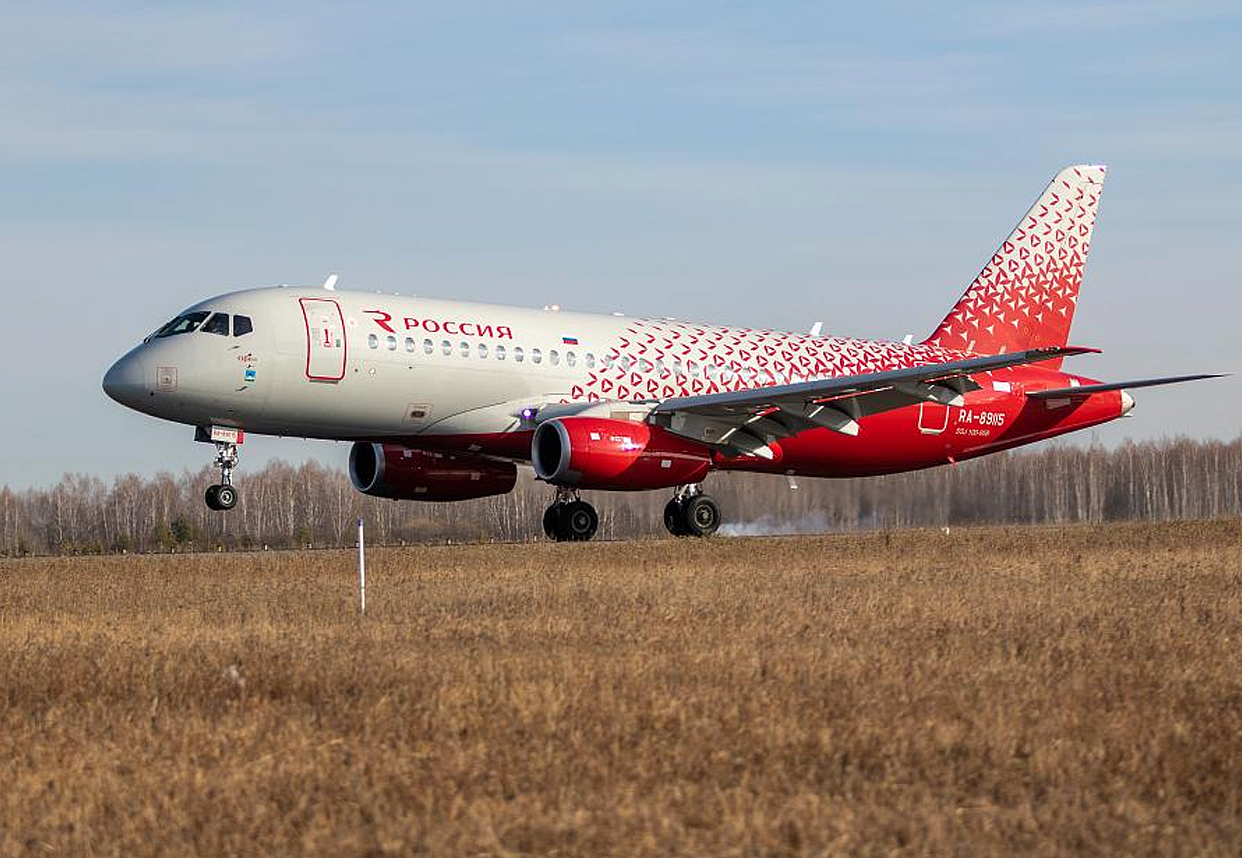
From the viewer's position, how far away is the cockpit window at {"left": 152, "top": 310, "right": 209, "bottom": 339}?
32.8 metres

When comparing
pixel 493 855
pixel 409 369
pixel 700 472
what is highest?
pixel 409 369

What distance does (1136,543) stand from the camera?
3028 cm

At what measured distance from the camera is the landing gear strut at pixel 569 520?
37312 millimetres

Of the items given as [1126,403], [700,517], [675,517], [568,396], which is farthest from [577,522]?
[1126,403]

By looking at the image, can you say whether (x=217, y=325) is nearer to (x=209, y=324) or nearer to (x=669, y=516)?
(x=209, y=324)

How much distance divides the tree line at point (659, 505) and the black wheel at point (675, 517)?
3451 mm

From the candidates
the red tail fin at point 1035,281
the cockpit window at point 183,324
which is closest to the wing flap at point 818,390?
the red tail fin at point 1035,281

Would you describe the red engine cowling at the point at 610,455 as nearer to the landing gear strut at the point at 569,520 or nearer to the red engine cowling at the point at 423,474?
the landing gear strut at the point at 569,520

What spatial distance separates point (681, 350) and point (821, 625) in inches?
852

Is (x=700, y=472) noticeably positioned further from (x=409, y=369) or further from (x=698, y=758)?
(x=698, y=758)

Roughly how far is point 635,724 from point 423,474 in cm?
2659

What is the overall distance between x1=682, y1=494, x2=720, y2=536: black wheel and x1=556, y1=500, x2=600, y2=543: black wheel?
200 centimetres

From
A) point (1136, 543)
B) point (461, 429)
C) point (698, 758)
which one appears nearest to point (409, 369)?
point (461, 429)

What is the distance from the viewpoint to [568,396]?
3575 centimetres
